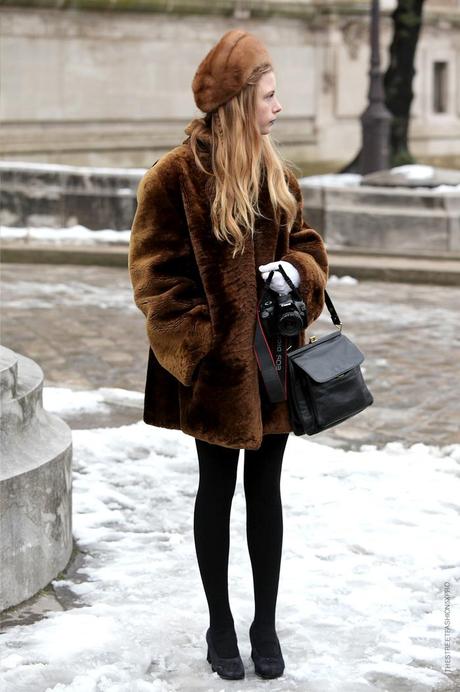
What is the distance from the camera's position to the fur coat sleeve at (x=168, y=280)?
3740mm

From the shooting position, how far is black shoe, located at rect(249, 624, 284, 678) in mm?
3980

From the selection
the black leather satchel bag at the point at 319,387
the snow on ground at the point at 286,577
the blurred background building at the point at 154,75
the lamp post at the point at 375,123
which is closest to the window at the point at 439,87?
the blurred background building at the point at 154,75

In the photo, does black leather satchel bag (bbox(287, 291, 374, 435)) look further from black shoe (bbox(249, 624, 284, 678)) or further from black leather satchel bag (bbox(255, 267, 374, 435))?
black shoe (bbox(249, 624, 284, 678))

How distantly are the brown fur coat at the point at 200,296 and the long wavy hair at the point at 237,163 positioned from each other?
37mm

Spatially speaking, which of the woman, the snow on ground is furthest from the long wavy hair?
the snow on ground

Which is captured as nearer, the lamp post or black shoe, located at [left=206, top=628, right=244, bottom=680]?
black shoe, located at [left=206, top=628, right=244, bottom=680]

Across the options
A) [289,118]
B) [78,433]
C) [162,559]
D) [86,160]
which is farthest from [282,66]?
[162,559]

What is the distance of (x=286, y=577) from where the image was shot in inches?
191

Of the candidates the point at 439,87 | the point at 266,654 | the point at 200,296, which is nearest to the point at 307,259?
the point at 200,296

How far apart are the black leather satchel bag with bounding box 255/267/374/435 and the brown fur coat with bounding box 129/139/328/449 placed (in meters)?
0.05

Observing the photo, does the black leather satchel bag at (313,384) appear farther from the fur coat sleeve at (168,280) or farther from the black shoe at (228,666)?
the black shoe at (228,666)

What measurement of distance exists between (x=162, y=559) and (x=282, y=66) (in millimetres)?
22624

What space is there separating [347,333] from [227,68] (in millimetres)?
6497

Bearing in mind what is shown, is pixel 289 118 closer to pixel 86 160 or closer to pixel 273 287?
pixel 86 160
